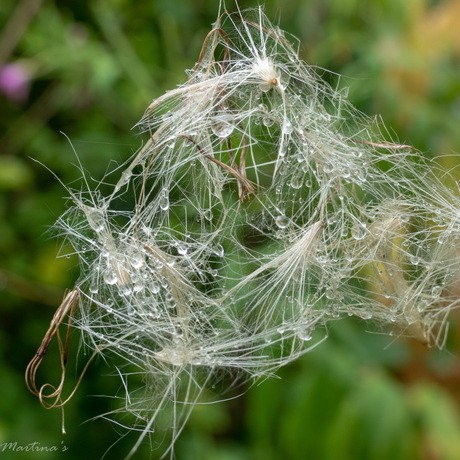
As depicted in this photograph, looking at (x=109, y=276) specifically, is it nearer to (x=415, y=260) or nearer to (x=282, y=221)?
(x=282, y=221)

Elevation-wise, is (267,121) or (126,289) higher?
(267,121)

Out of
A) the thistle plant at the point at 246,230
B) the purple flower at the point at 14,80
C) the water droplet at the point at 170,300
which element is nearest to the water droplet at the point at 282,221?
the thistle plant at the point at 246,230

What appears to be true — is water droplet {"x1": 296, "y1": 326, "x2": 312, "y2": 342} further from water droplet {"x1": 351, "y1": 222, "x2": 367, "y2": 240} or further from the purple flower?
the purple flower

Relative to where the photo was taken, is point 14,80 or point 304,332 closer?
point 304,332

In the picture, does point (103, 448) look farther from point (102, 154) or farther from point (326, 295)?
point (326, 295)

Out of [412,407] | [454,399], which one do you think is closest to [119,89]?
[412,407]

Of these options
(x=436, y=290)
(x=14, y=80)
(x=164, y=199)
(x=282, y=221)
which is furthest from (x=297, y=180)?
(x=14, y=80)

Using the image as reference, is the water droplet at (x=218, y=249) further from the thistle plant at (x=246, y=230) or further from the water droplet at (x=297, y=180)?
the water droplet at (x=297, y=180)
